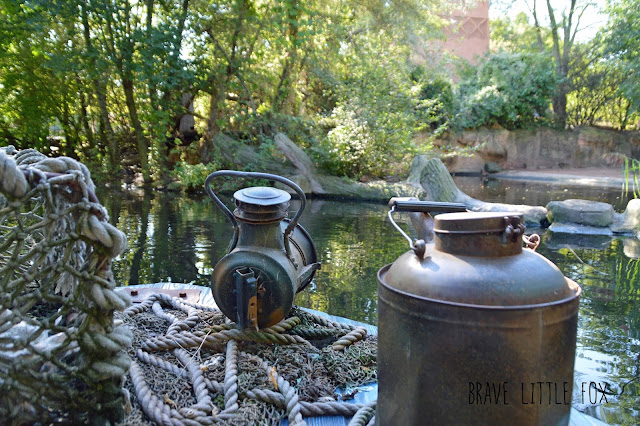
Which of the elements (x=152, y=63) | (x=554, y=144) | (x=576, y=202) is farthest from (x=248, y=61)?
(x=554, y=144)

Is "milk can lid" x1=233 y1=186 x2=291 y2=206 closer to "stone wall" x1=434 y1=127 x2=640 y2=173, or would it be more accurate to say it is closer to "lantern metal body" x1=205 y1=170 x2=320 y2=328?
"lantern metal body" x1=205 y1=170 x2=320 y2=328

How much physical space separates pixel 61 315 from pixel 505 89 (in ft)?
68.1

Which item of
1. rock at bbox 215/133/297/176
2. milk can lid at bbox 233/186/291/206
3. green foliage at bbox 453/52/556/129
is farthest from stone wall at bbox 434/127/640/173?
milk can lid at bbox 233/186/291/206

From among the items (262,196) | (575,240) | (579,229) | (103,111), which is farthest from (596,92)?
(262,196)

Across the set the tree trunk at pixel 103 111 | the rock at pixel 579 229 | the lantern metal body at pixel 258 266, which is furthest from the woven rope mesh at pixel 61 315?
the tree trunk at pixel 103 111

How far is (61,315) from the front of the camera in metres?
1.79

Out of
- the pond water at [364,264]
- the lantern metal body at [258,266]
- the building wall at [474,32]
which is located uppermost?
the building wall at [474,32]

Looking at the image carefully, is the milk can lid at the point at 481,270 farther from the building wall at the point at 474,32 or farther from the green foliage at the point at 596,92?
the building wall at the point at 474,32

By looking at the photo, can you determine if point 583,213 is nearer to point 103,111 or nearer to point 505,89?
point 505,89

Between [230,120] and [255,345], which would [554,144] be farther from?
[255,345]

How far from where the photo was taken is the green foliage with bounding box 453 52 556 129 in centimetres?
1978

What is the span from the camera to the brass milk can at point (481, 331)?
5.16 ft

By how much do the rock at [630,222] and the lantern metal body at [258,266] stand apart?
7583mm

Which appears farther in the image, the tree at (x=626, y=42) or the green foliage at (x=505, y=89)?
the green foliage at (x=505, y=89)
